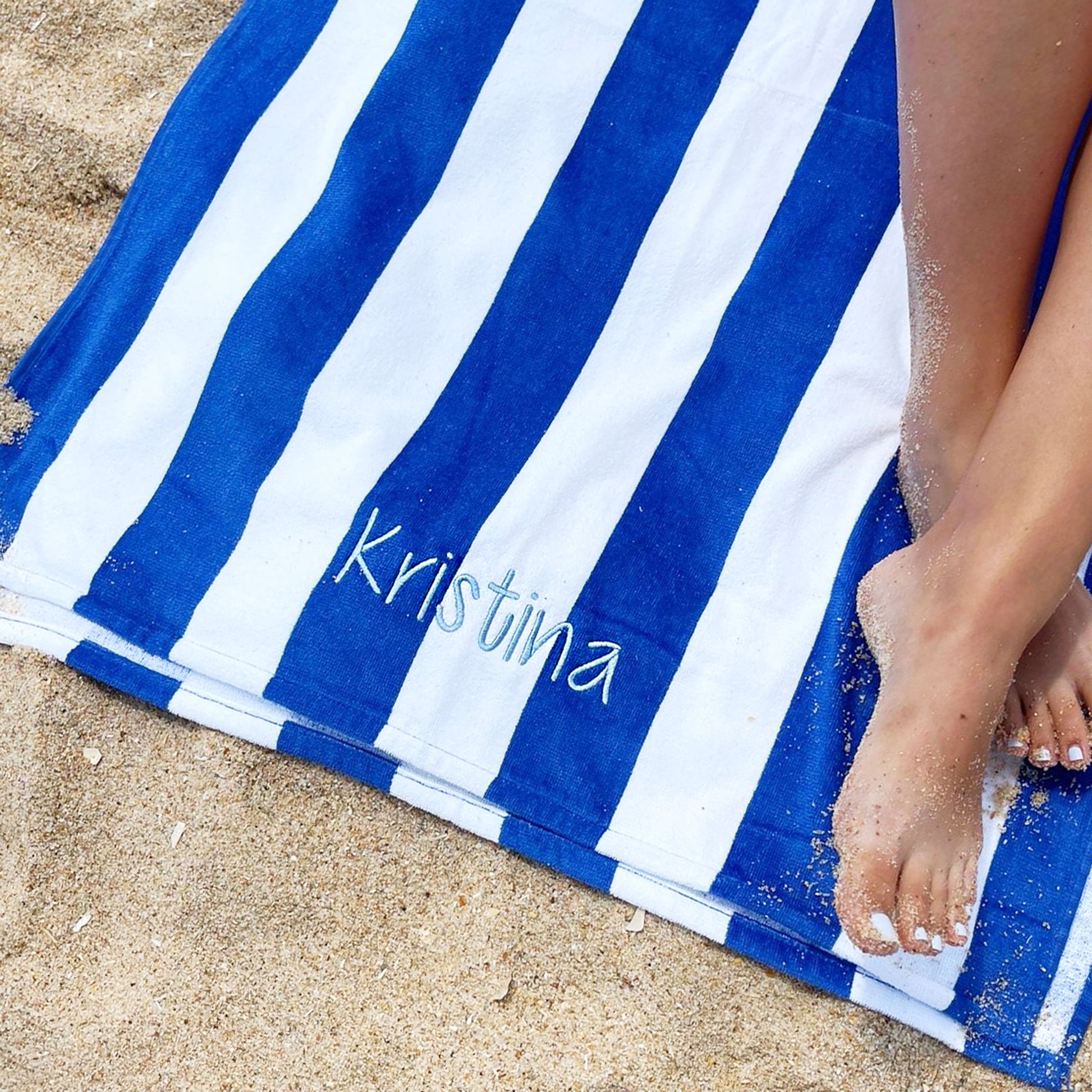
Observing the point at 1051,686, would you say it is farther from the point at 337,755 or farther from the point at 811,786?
the point at 337,755

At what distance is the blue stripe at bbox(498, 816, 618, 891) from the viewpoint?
48.3 inches

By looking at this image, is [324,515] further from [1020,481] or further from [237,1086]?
[1020,481]

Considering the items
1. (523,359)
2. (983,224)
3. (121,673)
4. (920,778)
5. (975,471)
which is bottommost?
(121,673)

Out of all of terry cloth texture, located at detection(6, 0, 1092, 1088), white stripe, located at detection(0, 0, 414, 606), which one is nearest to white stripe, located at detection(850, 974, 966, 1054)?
terry cloth texture, located at detection(6, 0, 1092, 1088)

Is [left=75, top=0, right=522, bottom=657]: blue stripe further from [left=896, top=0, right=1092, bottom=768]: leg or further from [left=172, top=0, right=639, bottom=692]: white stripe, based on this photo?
A: [left=896, top=0, right=1092, bottom=768]: leg

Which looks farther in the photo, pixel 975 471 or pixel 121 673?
pixel 121 673

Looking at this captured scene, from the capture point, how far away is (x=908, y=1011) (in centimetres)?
119

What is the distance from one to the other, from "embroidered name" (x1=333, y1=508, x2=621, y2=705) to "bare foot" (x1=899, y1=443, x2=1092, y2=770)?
0.42 m

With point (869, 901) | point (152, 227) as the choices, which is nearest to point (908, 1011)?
point (869, 901)

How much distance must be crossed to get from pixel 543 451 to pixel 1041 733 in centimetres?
63

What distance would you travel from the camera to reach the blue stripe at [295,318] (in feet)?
4.16

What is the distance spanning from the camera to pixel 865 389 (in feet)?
4.38

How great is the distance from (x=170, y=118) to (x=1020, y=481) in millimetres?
1105

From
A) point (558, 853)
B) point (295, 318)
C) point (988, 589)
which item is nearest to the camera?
point (988, 589)
